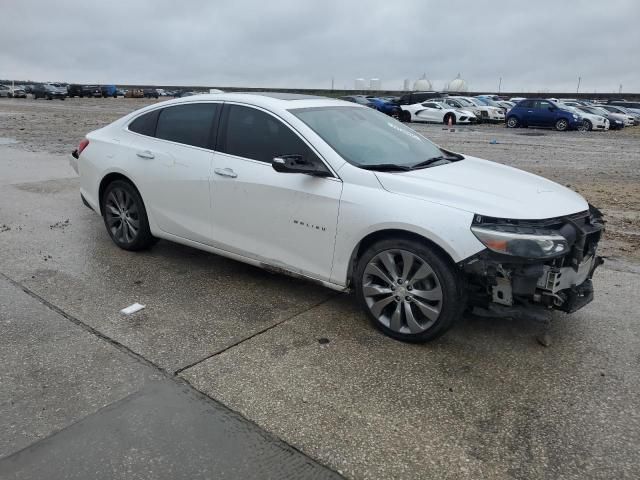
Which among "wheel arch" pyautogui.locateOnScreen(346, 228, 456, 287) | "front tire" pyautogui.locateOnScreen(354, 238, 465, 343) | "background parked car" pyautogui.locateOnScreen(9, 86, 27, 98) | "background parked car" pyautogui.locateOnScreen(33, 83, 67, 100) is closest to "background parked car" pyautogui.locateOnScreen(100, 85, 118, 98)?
"background parked car" pyautogui.locateOnScreen(9, 86, 27, 98)

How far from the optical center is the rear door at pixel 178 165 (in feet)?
16.0

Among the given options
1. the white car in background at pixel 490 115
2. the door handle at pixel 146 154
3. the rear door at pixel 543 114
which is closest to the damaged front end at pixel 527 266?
the door handle at pixel 146 154

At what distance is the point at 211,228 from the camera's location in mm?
4852

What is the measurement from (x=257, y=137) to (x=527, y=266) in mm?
2387

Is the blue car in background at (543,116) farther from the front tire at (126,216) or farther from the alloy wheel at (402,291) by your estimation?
the alloy wheel at (402,291)

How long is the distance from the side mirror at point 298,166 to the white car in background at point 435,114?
2804 centimetres

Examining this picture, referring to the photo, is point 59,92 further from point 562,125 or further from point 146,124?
point 146,124

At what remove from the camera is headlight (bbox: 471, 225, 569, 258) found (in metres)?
3.43

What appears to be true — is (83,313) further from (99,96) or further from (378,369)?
(99,96)

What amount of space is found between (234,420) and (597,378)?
2295 millimetres

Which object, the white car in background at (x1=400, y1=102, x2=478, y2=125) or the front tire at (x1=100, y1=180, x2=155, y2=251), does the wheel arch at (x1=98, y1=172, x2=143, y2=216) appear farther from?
the white car in background at (x1=400, y1=102, x2=478, y2=125)

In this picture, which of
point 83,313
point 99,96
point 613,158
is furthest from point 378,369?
point 99,96

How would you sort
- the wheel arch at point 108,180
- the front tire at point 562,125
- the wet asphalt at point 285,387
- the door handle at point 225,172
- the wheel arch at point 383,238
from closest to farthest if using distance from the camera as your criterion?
the wet asphalt at point 285,387
the wheel arch at point 383,238
the door handle at point 225,172
the wheel arch at point 108,180
the front tire at point 562,125

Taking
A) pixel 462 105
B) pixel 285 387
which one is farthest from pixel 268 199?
pixel 462 105
